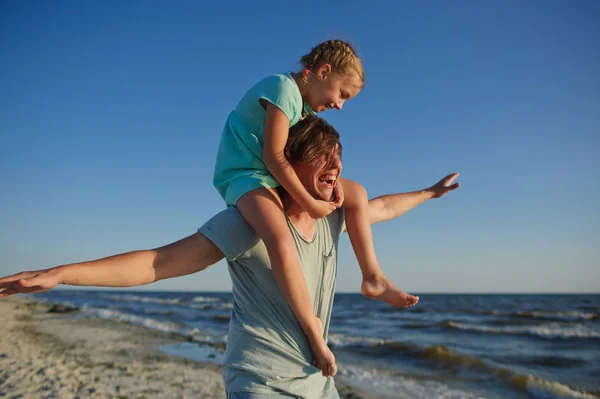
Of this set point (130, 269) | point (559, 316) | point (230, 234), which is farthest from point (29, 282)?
point (559, 316)

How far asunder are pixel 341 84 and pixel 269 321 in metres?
1.28

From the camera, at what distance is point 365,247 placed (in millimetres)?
2541

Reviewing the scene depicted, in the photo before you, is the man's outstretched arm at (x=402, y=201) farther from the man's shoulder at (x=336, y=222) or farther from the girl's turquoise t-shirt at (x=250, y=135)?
the girl's turquoise t-shirt at (x=250, y=135)

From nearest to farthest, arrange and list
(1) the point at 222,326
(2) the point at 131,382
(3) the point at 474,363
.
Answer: (2) the point at 131,382
(3) the point at 474,363
(1) the point at 222,326

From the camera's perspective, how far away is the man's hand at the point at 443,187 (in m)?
3.05

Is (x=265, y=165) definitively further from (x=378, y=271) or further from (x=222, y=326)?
(x=222, y=326)

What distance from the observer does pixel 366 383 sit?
8492 millimetres

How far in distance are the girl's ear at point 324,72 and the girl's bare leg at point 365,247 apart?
22.3 inches

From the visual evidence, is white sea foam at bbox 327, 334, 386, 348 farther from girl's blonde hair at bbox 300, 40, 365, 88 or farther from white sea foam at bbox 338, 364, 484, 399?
girl's blonde hair at bbox 300, 40, 365, 88

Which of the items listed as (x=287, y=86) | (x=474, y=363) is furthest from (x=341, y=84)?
(x=474, y=363)

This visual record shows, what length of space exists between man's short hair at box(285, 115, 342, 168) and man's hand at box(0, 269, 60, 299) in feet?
3.50

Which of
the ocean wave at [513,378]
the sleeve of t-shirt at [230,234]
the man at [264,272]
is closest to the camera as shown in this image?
the man at [264,272]

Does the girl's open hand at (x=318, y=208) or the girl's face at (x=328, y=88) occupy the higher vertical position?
the girl's face at (x=328, y=88)

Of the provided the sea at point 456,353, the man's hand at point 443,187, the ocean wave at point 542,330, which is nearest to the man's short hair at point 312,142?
the man's hand at point 443,187
